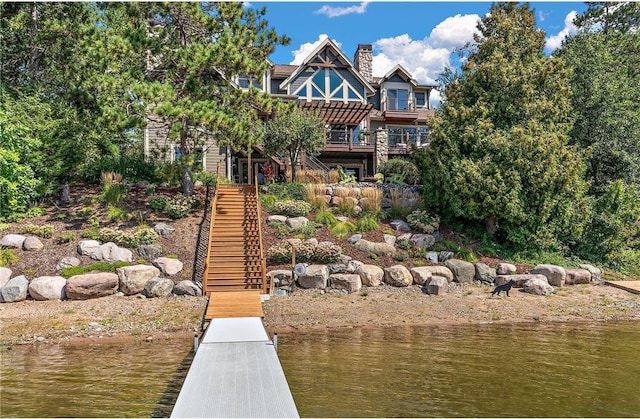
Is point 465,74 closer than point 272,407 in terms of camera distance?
No

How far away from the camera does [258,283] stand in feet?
48.5

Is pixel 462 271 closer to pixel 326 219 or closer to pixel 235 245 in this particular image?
A: pixel 326 219

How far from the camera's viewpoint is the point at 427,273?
1591cm

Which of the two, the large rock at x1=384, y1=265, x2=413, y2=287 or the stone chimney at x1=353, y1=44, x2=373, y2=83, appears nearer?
the large rock at x1=384, y1=265, x2=413, y2=287

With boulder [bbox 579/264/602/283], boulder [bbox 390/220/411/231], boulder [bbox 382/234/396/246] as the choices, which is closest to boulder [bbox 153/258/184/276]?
boulder [bbox 382/234/396/246]

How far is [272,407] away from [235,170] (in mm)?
27316

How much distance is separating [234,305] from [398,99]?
29049 millimetres

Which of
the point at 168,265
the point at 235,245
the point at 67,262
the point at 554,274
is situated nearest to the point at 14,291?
the point at 67,262

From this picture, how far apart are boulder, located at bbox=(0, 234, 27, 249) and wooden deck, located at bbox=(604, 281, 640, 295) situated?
69.6ft

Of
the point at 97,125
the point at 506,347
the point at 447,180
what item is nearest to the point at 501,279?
the point at 447,180

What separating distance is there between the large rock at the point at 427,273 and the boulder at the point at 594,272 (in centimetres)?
547

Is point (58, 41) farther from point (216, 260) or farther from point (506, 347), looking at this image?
point (506, 347)

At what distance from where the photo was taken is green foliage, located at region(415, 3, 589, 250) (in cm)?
1750

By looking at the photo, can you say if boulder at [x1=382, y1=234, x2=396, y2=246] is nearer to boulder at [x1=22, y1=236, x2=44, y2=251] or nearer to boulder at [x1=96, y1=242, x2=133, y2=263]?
boulder at [x1=96, y1=242, x2=133, y2=263]
